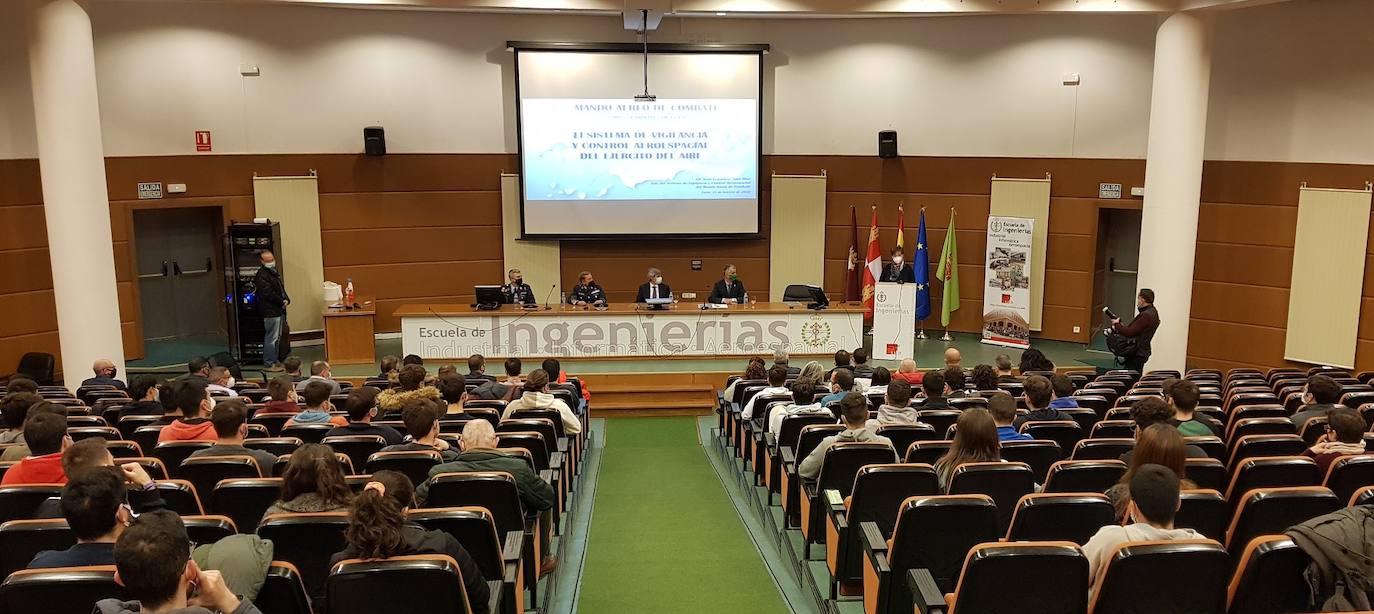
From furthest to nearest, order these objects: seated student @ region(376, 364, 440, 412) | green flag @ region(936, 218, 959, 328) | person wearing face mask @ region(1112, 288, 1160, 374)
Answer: green flag @ region(936, 218, 959, 328) < person wearing face mask @ region(1112, 288, 1160, 374) < seated student @ region(376, 364, 440, 412)

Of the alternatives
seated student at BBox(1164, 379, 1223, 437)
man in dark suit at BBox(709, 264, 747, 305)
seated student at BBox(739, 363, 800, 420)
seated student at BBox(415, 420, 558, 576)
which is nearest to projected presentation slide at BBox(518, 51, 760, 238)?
man in dark suit at BBox(709, 264, 747, 305)

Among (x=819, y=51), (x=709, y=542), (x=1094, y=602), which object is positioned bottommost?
(x=709, y=542)

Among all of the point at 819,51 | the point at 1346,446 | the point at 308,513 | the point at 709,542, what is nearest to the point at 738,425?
the point at 709,542

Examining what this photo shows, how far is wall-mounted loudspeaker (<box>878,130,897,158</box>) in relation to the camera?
1284 cm

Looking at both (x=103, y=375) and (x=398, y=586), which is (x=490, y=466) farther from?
(x=103, y=375)

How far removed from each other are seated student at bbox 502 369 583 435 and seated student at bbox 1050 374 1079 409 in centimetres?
327

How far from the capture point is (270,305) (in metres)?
11.0

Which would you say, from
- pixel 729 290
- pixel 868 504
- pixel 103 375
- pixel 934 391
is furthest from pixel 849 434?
pixel 729 290

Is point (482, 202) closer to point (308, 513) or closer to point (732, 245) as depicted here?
point (732, 245)

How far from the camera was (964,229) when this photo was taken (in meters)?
13.2

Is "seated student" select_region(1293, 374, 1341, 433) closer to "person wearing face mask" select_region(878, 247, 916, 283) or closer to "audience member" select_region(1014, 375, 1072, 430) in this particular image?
"audience member" select_region(1014, 375, 1072, 430)

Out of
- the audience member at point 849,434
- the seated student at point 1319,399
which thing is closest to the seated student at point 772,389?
the audience member at point 849,434

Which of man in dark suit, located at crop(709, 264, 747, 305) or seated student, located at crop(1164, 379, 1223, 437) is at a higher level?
man in dark suit, located at crop(709, 264, 747, 305)

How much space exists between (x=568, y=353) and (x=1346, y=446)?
7.58 metres
